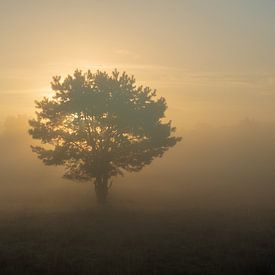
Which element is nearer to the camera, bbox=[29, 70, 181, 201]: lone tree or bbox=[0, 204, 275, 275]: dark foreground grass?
bbox=[0, 204, 275, 275]: dark foreground grass

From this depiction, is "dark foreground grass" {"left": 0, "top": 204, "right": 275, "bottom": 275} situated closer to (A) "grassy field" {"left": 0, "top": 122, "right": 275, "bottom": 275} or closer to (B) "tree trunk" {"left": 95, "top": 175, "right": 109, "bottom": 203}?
(A) "grassy field" {"left": 0, "top": 122, "right": 275, "bottom": 275}

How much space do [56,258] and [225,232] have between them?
478 inches

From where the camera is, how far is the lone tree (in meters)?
40.7

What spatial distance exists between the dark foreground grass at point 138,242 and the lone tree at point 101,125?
568 centimetres

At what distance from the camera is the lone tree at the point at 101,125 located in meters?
40.7

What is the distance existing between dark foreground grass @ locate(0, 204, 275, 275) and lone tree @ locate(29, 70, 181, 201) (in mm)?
5679

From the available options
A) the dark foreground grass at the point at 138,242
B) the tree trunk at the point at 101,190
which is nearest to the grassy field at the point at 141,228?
the dark foreground grass at the point at 138,242

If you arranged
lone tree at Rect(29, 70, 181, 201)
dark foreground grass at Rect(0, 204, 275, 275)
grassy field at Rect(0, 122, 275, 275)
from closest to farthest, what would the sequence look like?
1. dark foreground grass at Rect(0, 204, 275, 275)
2. grassy field at Rect(0, 122, 275, 275)
3. lone tree at Rect(29, 70, 181, 201)

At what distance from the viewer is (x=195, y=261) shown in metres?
21.0

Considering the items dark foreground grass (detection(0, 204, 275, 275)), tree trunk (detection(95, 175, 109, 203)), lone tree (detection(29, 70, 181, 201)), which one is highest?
lone tree (detection(29, 70, 181, 201))

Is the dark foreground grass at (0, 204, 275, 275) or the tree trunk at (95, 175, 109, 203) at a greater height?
the tree trunk at (95, 175, 109, 203)

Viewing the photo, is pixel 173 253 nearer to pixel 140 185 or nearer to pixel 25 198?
pixel 25 198

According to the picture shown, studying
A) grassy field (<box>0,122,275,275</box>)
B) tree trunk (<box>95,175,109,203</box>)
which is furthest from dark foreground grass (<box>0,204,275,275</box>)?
tree trunk (<box>95,175,109,203</box>)

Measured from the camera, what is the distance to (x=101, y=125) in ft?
136
